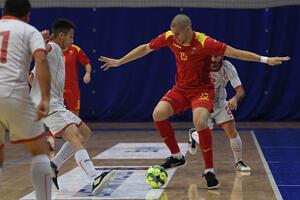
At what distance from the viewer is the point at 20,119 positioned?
505cm

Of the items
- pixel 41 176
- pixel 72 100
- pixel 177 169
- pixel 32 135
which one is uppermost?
pixel 32 135

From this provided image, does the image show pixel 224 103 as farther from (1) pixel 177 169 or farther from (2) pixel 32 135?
(2) pixel 32 135

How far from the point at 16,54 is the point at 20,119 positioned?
52 cm

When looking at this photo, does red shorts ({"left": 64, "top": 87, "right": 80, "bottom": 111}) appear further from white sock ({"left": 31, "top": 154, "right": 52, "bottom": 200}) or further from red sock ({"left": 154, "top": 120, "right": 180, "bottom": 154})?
white sock ({"left": 31, "top": 154, "right": 52, "bottom": 200})

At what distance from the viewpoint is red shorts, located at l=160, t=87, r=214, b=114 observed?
7450mm

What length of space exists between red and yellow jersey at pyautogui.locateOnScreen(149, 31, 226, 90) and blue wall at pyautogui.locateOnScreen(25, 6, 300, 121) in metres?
8.32

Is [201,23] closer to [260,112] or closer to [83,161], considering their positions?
[260,112]

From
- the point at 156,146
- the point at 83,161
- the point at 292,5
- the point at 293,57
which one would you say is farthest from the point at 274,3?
the point at 83,161

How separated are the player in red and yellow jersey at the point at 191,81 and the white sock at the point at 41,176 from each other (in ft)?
7.51

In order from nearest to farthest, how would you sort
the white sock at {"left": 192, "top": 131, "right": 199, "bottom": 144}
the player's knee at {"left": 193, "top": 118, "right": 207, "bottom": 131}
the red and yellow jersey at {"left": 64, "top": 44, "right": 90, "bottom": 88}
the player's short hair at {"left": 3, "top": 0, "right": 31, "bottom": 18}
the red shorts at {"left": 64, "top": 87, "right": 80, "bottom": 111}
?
1. the player's short hair at {"left": 3, "top": 0, "right": 31, "bottom": 18}
2. the player's knee at {"left": 193, "top": 118, "right": 207, "bottom": 131}
3. the white sock at {"left": 192, "top": 131, "right": 199, "bottom": 144}
4. the red shorts at {"left": 64, "top": 87, "right": 80, "bottom": 111}
5. the red and yellow jersey at {"left": 64, "top": 44, "right": 90, "bottom": 88}

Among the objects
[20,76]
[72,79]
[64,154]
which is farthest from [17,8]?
[72,79]

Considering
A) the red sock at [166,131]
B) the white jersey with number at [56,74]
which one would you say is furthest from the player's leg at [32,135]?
the red sock at [166,131]

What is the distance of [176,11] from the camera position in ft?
52.5

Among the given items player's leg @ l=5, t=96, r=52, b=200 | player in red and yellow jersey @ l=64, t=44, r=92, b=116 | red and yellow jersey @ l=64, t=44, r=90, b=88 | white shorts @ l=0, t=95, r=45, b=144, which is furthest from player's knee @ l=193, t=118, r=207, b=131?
red and yellow jersey @ l=64, t=44, r=90, b=88
